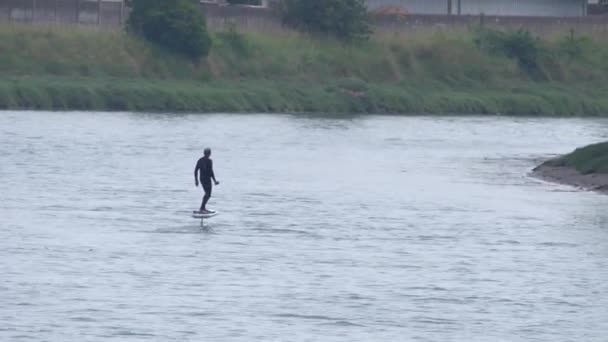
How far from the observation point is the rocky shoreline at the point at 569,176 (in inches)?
1761

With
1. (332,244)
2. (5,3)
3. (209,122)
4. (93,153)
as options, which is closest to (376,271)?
(332,244)

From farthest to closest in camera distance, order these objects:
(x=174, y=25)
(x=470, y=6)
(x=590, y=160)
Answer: (x=470, y=6), (x=174, y=25), (x=590, y=160)

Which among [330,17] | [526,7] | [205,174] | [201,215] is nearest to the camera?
[205,174]

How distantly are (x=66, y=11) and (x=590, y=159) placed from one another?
39526 millimetres

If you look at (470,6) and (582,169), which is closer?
(582,169)

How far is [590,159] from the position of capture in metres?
48.3

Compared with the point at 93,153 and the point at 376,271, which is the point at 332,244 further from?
the point at 93,153

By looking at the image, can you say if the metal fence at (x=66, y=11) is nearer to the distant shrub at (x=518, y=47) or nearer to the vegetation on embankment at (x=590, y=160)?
the distant shrub at (x=518, y=47)

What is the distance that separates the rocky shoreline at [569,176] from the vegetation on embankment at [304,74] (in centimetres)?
2582

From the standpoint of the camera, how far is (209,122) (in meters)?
67.8

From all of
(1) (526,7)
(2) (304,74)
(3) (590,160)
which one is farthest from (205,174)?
(1) (526,7)

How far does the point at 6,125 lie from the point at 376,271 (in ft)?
110

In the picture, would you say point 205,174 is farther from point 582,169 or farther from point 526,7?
point 526,7

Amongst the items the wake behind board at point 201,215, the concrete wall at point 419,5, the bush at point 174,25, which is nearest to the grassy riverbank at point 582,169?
the wake behind board at point 201,215
